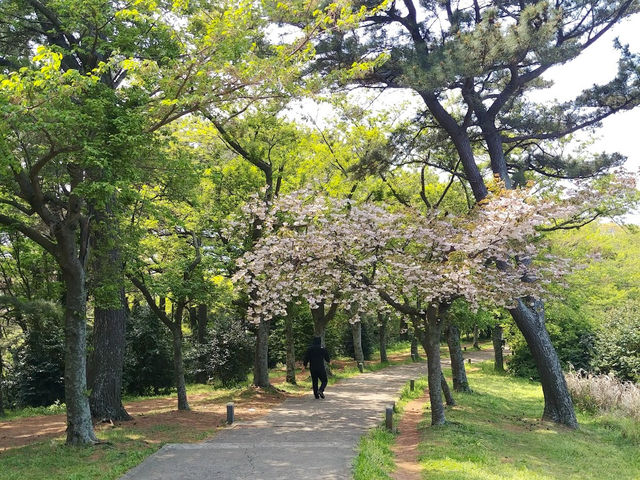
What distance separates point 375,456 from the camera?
27.1 feet

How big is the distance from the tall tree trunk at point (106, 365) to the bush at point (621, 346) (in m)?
16.2

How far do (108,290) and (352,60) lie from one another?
8.08 meters

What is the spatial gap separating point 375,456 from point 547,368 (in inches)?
295

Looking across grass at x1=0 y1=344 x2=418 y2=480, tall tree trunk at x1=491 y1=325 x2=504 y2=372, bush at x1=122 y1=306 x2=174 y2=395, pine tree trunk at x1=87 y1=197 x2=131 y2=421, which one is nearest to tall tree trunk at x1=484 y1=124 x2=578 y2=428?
grass at x1=0 y1=344 x2=418 y2=480

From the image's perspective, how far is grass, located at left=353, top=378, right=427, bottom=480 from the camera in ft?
23.4

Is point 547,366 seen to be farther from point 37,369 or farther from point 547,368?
point 37,369

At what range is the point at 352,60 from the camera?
43.0ft

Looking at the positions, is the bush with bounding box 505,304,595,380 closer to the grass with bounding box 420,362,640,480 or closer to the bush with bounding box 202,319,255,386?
the grass with bounding box 420,362,640,480

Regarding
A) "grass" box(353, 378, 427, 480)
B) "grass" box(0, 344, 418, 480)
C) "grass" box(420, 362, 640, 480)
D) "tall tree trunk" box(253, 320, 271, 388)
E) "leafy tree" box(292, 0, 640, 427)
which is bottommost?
"grass" box(420, 362, 640, 480)

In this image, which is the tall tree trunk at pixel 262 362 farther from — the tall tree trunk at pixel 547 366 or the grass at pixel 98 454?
the tall tree trunk at pixel 547 366

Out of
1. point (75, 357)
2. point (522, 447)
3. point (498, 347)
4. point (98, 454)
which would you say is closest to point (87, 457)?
point (98, 454)

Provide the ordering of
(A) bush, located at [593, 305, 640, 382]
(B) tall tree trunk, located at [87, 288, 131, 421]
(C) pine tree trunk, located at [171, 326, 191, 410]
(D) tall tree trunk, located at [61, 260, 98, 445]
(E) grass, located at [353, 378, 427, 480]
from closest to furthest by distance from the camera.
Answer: (E) grass, located at [353, 378, 427, 480] < (D) tall tree trunk, located at [61, 260, 98, 445] < (B) tall tree trunk, located at [87, 288, 131, 421] < (C) pine tree trunk, located at [171, 326, 191, 410] < (A) bush, located at [593, 305, 640, 382]

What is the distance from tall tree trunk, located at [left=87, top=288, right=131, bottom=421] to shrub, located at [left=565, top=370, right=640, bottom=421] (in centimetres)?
1286

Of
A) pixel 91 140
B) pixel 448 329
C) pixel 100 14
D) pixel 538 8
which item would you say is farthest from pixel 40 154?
pixel 448 329
